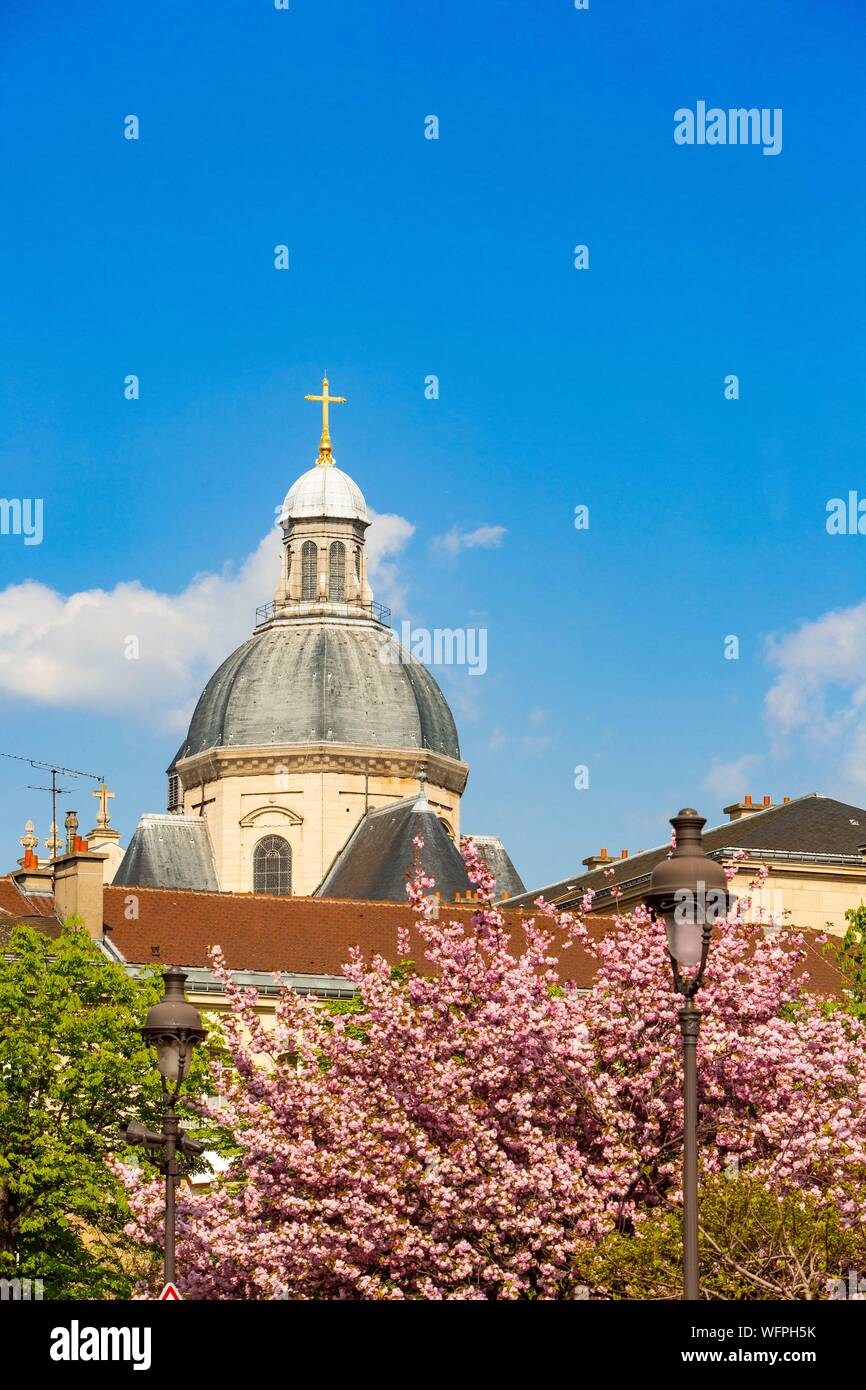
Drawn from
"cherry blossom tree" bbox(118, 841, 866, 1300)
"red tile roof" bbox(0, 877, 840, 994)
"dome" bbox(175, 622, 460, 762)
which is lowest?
"cherry blossom tree" bbox(118, 841, 866, 1300)

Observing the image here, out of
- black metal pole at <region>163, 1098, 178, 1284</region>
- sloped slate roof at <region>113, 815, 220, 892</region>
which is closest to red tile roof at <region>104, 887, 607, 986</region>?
sloped slate roof at <region>113, 815, 220, 892</region>

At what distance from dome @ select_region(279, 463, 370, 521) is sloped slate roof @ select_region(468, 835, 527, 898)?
16464 millimetres

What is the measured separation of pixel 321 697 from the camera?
10044 centimetres

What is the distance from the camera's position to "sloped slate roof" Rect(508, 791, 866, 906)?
73125 millimetres

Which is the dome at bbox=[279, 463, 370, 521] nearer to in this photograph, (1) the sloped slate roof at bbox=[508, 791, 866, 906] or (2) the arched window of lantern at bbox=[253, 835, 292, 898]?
(2) the arched window of lantern at bbox=[253, 835, 292, 898]

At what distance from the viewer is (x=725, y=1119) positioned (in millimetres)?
28969

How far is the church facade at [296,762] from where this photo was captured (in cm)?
9869

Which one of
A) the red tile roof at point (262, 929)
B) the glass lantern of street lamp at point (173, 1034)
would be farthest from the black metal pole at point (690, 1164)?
the red tile roof at point (262, 929)

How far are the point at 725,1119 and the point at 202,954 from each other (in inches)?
1329

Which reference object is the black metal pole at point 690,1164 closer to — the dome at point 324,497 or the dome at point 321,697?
the dome at point 321,697

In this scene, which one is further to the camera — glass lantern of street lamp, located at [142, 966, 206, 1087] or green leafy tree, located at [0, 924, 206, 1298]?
green leafy tree, located at [0, 924, 206, 1298]

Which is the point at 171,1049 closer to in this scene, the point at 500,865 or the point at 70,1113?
the point at 70,1113
